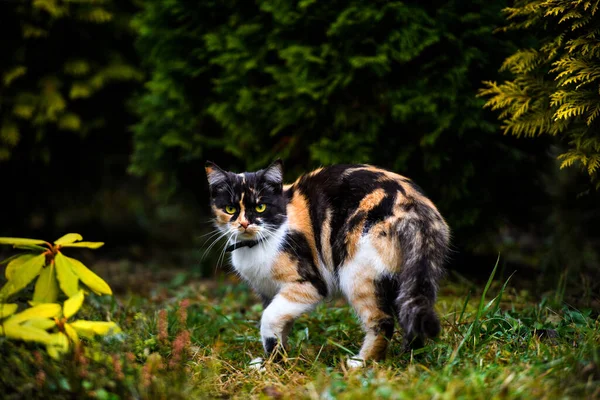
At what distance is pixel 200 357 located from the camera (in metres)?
3.07

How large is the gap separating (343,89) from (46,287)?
2.64m

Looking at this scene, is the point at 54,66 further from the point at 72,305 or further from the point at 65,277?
the point at 72,305

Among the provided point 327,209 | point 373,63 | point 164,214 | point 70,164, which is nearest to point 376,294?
point 327,209

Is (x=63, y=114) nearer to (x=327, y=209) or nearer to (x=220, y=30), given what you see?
(x=220, y=30)

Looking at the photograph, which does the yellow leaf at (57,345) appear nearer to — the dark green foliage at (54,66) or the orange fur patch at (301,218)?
the orange fur patch at (301,218)

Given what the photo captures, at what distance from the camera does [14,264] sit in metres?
2.70

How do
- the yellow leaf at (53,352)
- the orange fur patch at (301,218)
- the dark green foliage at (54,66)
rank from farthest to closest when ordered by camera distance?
the dark green foliage at (54,66)
the orange fur patch at (301,218)
the yellow leaf at (53,352)

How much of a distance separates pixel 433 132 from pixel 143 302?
2.60m

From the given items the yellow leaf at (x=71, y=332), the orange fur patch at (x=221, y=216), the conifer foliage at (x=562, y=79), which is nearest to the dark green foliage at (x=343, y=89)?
the conifer foliage at (x=562, y=79)

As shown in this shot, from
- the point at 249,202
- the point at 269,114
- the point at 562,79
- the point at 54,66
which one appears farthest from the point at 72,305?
the point at 54,66

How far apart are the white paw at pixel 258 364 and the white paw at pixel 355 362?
45cm

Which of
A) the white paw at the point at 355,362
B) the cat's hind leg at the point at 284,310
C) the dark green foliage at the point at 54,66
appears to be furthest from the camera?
the dark green foliage at the point at 54,66

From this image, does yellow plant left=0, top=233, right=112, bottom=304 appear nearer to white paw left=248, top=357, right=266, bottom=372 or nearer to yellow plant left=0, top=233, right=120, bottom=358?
yellow plant left=0, top=233, right=120, bottom=358

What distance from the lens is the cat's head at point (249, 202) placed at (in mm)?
3236
